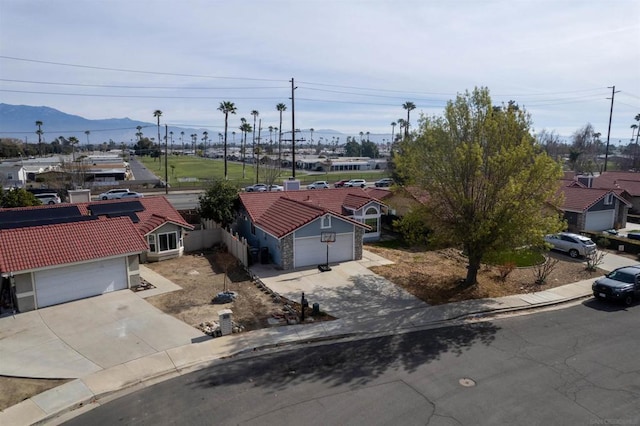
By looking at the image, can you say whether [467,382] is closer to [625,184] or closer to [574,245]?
[574,245]

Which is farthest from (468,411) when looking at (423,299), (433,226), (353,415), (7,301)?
(7,301)

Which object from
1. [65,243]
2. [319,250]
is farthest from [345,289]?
[65,243]

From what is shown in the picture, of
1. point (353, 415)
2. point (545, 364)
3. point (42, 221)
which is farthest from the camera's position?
point (42, 221)

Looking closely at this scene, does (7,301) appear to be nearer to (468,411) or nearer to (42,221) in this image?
(42,221)

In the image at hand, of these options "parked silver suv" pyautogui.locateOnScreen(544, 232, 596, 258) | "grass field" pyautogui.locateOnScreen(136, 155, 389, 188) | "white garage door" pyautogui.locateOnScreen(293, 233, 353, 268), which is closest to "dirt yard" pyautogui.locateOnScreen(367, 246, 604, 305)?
"parked silver suv" pyautogui.locateOnScreen(544, 232, 596, 258)

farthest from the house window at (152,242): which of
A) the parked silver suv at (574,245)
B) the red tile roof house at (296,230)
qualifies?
the parked silver suv at (574,245)

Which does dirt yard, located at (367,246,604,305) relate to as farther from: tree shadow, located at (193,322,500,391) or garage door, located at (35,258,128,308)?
garage door, located at (35,258,128,308)
